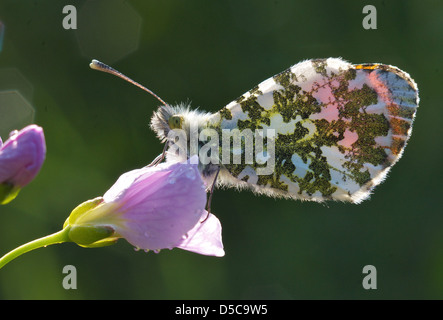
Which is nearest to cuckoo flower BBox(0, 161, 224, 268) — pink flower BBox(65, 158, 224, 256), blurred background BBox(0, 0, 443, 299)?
pink flower BBox(65, 158, 224, 256)

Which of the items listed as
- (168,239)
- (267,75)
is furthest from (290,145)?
(267,75)

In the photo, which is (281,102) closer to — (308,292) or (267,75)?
(267,75)

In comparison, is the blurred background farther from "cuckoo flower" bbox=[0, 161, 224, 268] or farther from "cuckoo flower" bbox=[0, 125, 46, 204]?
"cuckoo flower" bbox=[0, 125, 46, 204]

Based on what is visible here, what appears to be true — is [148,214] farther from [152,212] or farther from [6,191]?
[6,191]

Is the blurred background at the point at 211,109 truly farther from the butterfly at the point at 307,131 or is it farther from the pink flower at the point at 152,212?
the pink flower at the point at 152,212

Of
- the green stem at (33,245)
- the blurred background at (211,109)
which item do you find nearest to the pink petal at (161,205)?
the green stem at (33,245)

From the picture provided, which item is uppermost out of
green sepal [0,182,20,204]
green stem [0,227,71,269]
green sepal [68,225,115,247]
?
green sepal [0,182,20,204]

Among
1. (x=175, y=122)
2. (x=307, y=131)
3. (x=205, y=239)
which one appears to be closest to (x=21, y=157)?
(x=205, y=239)
